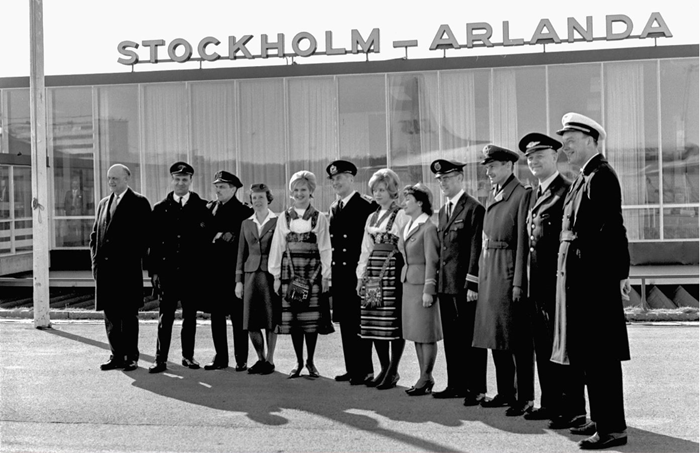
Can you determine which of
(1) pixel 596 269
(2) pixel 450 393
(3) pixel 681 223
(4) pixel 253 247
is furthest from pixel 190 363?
(3) pixel 681 223

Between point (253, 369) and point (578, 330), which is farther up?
point (578, 330)

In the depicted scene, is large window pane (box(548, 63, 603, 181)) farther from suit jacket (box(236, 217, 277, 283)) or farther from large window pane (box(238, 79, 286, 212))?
suit jacket (box(236, 217, 277, 283))

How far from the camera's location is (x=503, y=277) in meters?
6.76

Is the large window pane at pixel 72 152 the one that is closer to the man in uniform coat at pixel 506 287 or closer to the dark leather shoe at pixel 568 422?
the man in uniform coat at pixel 506 287

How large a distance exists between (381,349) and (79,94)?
14.2m

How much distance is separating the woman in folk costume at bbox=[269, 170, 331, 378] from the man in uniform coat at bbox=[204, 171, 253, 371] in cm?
67

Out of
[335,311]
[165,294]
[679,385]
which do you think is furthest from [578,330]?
[165,294]

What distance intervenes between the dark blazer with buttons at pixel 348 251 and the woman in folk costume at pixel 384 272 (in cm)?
24

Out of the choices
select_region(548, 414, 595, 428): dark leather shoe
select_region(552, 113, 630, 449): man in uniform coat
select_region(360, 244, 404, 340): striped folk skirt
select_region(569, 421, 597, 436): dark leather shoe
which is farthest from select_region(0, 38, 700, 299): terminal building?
select_region(552, 113, 630, 449): man in uniform coat

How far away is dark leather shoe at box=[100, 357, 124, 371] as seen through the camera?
8.91 meters

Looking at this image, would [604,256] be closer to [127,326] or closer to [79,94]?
[127,326]

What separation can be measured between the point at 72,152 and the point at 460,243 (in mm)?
14573

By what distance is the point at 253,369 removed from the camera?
28.3 ft

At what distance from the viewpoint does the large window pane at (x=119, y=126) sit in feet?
64.9
